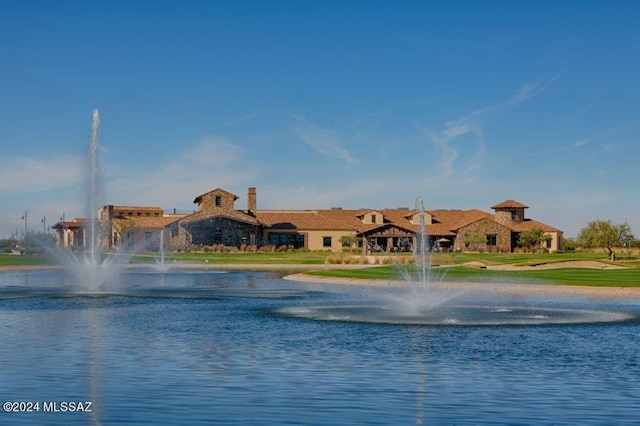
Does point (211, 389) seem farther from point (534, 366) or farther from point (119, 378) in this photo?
point (534, 366)

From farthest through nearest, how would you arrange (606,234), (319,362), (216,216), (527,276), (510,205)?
1. (510,205)
2. (216,216)
3. (606,234)
4. (527,276)
5. (319,362)

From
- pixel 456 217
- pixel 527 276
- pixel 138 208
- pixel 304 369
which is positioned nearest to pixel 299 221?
pixel 456 217

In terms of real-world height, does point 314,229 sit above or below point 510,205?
below

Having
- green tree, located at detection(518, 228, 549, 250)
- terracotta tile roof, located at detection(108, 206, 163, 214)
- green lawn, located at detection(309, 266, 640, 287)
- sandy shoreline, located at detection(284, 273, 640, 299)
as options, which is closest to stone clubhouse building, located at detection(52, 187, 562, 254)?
green tree, located at detection(518, 228, 549, 250)

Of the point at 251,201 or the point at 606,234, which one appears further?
the point at 251,201

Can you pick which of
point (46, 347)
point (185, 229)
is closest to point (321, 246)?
point (185, 229)

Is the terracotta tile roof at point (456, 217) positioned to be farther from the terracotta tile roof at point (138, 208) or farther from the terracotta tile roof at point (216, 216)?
the terracotta tile roof at point (138, 208)

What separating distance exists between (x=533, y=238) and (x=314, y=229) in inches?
1089

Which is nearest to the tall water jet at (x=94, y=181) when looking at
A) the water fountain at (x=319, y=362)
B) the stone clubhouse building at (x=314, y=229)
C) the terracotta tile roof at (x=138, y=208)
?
the water fountain at (x=319, y=362)

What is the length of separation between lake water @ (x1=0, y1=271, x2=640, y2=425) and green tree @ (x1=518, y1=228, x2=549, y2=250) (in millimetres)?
82958

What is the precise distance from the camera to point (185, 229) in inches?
3848

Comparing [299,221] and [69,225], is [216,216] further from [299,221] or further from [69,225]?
[69,225]

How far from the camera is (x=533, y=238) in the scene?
105875 mm

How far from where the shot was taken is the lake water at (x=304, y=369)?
1227 cm
